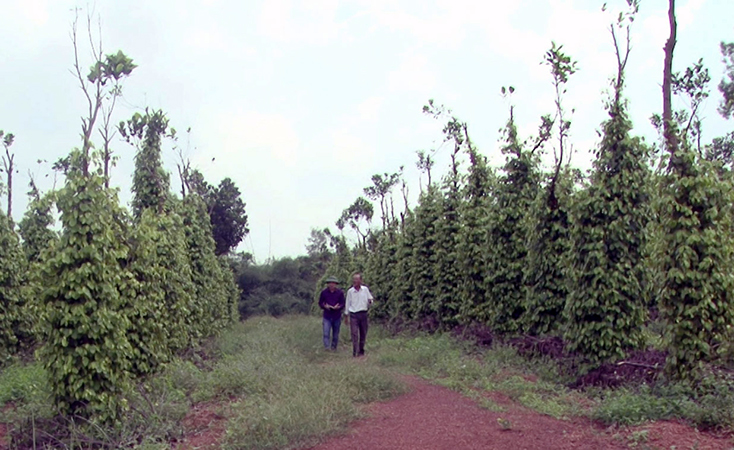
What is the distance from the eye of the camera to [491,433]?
6.26 metres

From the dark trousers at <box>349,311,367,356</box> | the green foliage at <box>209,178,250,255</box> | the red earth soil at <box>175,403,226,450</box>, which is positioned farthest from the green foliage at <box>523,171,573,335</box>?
the green foliage at <box>209,178,250,255</box>

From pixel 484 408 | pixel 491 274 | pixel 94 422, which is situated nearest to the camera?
pixel 94 422

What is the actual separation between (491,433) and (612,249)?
3.73m

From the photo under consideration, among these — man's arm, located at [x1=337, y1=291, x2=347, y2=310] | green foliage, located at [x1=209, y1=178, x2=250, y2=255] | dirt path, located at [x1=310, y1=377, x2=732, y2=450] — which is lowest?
dirt path, located at [x1=310, y1=377, x2=732, y2=450]

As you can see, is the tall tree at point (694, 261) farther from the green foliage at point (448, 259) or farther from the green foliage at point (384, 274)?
the green foliage at point (384, 274)

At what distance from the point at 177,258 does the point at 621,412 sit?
25.5ft

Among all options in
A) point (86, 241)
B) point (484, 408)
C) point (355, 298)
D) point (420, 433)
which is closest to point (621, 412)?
point (484, 408)

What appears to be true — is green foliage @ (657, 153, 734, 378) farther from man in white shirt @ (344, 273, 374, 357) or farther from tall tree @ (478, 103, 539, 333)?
man in white shirt @ (344, 273, 374, 357)

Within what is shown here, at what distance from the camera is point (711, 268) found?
7602 millimetres

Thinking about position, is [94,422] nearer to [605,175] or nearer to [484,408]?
[484,408]

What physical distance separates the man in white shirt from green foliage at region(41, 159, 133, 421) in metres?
6.14

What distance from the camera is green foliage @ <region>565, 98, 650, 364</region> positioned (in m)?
8.60

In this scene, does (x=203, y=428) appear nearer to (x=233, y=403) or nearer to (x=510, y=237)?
(x=233, y=403)

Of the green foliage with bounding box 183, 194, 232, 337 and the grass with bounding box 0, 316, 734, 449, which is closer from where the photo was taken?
the grass with bounding box 0, 316, 734, 449
